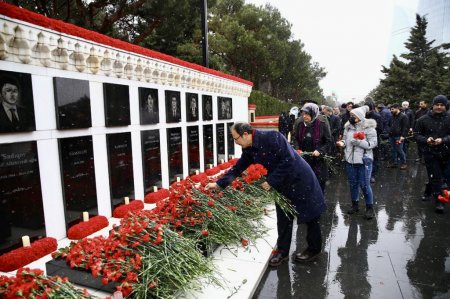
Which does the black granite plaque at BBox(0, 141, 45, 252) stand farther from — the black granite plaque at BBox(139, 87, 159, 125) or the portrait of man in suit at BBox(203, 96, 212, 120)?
the portrait of man in suit at BBox(203, 96, 212, 120)

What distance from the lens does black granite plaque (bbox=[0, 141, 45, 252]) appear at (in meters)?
2.87

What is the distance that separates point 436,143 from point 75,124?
18.2ft

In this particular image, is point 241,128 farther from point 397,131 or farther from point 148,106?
point 397,131

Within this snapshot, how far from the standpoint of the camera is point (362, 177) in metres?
5.14

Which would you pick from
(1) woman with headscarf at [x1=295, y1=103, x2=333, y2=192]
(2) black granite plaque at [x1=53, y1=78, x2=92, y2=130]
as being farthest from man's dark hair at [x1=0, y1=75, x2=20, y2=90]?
(1) woman with headscarf at [x1=295, y1=103, x2=333, y2=192]

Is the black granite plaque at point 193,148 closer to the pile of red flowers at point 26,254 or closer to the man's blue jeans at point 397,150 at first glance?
the pile of red flowers at point 26,254

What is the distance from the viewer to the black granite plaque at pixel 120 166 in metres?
4.25

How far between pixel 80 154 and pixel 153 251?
1793 mm

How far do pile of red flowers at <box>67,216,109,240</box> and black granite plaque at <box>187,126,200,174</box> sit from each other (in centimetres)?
271

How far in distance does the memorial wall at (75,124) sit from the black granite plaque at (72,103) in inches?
0.4

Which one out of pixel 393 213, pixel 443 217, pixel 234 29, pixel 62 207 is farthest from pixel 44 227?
pixel 234 29

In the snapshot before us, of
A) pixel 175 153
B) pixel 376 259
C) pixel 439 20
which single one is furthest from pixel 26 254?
pixel 439 20

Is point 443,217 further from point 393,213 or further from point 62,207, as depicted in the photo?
point 62,207

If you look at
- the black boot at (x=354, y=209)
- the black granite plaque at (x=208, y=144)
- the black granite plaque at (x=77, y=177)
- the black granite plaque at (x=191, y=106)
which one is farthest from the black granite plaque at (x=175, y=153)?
the black boot at (x=354, y=209)
